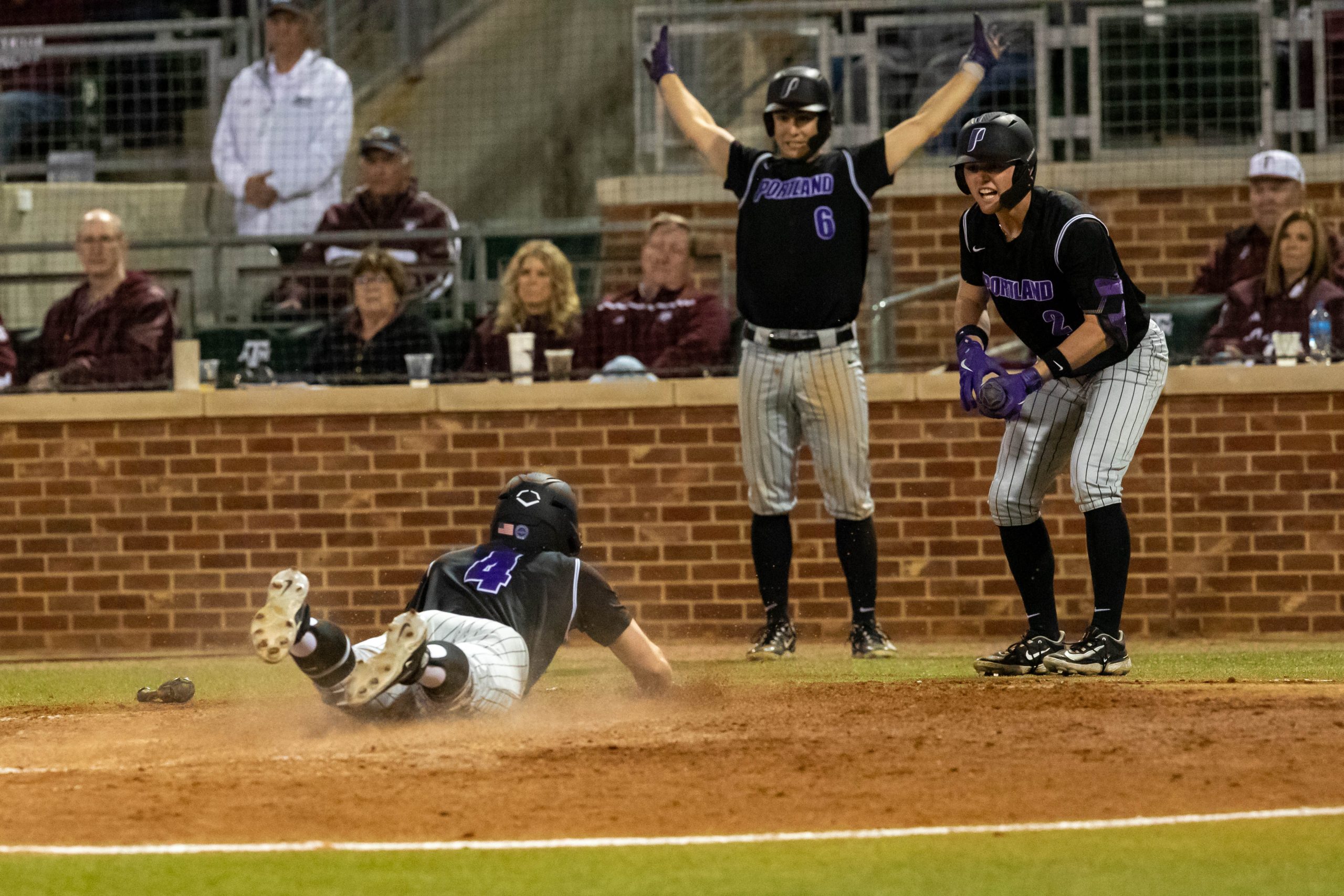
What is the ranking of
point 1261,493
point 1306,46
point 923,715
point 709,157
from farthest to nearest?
point 1306,46 → point 1261,493 → point 709,157 → point 923,715

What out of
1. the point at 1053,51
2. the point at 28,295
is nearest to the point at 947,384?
the point at 1053,51

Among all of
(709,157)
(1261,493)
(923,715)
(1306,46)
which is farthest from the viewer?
(1306,46)

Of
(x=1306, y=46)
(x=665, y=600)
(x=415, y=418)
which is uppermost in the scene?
(x=1306, y=46)

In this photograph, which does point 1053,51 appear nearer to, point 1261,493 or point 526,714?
point 1261,493

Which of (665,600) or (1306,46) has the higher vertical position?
(1306,46)

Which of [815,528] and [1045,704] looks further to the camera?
[815,528]

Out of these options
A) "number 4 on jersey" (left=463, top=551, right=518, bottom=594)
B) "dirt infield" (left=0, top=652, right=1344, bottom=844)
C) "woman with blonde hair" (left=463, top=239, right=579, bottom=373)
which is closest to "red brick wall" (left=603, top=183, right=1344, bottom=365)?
"woman with blonde hair" (left=463, top=239, right=579, bottom=373)

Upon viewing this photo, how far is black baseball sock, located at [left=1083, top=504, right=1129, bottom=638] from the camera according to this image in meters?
6.33

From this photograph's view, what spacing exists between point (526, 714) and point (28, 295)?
6573 millimetres

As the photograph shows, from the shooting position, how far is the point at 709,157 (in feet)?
26.1

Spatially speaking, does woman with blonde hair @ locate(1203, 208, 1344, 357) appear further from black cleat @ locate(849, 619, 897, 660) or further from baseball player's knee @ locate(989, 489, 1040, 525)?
baseball player's knee @ locate(989, 489, 1040, 525)

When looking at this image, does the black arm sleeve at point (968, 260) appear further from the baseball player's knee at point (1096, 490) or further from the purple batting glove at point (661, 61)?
the purple batting glove at point (661, 61)

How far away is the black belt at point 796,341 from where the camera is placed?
24.7 ft

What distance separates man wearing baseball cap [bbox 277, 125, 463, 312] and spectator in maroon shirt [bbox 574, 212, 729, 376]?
1.22m
